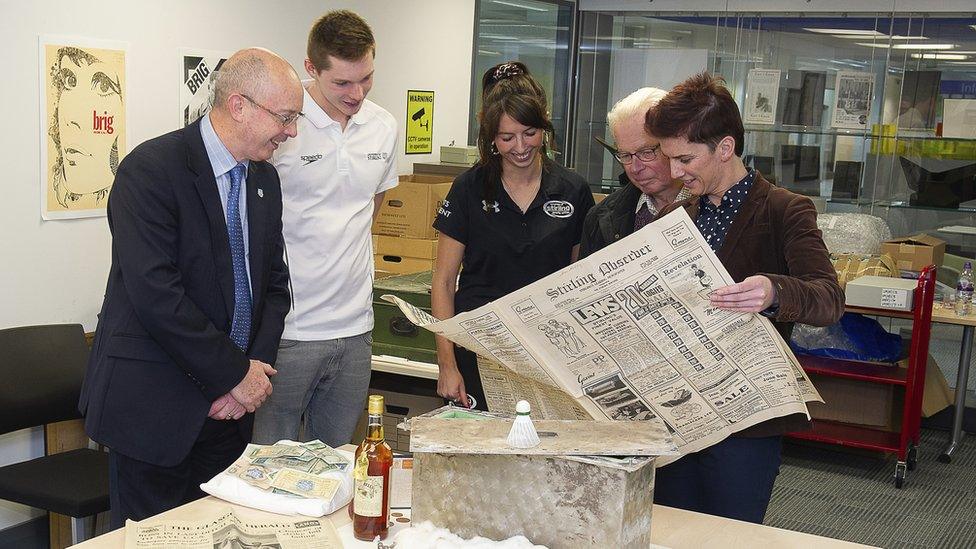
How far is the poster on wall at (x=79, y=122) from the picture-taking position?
3311 mm

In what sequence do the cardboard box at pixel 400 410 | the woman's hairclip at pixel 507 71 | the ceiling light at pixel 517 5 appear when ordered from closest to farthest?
the woman's hairclip at pixel 507 71 < the cardboard box at pixel 400 410 < the ceiling light at pixel 517 5

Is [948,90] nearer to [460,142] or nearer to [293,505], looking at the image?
[460,142]

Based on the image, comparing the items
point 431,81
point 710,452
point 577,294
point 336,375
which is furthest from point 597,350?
point 431,81

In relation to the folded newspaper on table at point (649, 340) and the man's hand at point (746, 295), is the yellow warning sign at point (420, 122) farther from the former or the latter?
the man's hand at point (746, 295)

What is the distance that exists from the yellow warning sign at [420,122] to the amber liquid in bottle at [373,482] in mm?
3454

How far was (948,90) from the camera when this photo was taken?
5703mm

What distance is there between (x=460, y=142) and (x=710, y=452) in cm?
376

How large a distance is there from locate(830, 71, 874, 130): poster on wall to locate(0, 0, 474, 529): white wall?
315cm

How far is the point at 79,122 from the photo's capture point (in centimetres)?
341

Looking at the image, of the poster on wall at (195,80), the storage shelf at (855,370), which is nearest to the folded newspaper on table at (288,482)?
the poster on wall at (195,80)

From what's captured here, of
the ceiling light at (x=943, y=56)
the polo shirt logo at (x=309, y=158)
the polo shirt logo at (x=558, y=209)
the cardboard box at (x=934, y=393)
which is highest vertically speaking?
the ceiling light at (x=943, y=56)

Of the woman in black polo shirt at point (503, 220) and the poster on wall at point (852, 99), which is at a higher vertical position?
the poster on wall at point (852, 99)

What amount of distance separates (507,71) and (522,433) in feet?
4.28

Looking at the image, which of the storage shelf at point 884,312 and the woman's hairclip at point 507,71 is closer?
the woman's hairclip at point 507,71
